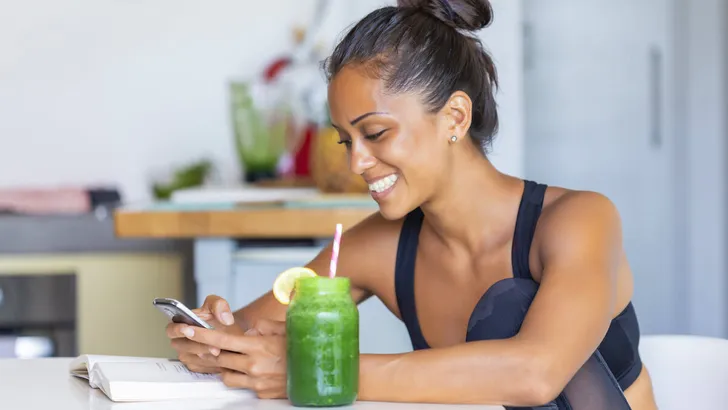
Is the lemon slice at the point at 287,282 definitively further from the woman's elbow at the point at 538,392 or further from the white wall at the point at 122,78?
the white wall at the point at 122,78

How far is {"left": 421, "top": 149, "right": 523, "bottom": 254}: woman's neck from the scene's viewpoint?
1.55 meters

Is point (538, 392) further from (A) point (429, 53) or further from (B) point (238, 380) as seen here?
(A) point (429, 53)

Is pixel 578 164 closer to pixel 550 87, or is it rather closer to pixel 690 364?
pixel 550 87

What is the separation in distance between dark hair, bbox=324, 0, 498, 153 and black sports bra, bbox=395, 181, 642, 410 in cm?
15

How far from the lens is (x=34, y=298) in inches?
112

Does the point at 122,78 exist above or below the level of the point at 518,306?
above

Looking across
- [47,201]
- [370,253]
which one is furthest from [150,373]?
[47,201]

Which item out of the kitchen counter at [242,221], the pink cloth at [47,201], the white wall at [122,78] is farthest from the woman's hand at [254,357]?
the white wall at [122,78]

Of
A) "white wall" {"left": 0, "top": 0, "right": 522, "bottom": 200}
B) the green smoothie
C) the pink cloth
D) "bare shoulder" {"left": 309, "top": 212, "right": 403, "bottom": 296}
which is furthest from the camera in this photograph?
"white wall" {"left": 0, "top": 0, "right": 522, "bottom": 200}

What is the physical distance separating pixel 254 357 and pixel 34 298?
1.82 metres

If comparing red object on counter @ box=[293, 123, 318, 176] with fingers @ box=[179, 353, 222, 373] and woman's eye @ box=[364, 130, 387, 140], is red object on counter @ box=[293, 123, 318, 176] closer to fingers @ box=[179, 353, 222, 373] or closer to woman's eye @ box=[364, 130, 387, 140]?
woman's eye @ box=[364, 130, 387, 140]

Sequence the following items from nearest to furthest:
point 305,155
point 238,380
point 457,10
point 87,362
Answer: point 238,380
point 87,362
point 457,10
point 305,155

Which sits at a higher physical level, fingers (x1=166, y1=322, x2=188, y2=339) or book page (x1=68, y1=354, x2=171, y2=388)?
fingers (x1=166, y1=322, x2=188, y2=339)

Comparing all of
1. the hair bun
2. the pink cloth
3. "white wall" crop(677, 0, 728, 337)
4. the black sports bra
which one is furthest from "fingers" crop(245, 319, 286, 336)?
"white wall" crop(677, 0, 728, 337)
